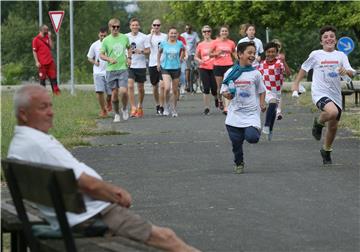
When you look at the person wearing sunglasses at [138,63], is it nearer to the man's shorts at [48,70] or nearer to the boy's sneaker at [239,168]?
the man's shorts at [48,70]

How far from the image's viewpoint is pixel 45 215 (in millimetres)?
7121

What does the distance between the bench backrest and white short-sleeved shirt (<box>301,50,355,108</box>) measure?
30.9ft

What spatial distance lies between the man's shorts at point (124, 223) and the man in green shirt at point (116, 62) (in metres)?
17.2

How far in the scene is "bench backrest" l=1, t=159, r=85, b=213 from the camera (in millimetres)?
6488

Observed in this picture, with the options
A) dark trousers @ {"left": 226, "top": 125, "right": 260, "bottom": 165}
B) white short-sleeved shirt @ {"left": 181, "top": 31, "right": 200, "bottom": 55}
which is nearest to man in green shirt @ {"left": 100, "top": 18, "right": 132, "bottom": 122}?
dark trousers @ {"left": 226, "top": 125, "right": 260, "bottom": 165}

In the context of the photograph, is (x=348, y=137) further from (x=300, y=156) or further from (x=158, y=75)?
(x=158, y=75)

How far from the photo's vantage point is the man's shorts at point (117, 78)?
2450cm

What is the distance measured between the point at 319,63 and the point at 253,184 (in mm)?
3277

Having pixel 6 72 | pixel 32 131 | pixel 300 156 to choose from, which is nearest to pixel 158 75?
pixel 300 156

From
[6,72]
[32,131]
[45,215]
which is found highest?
[32,131]

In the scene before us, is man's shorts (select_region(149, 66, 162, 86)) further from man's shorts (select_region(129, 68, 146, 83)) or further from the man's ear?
the man's ear

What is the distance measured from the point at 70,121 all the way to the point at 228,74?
7.79 meters

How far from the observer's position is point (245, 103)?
1550 cm

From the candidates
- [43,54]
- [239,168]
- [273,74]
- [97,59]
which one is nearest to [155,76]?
[97,59]
